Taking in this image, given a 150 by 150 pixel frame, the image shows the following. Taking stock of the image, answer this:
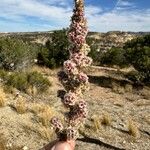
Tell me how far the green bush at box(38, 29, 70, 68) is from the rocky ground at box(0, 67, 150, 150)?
12.5m

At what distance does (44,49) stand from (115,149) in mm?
23510

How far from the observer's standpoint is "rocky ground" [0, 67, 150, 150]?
1338cm

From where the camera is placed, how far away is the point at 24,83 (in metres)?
21.1

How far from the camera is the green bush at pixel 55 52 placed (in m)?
34.7

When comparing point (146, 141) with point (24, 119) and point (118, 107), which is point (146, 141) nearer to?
point (24, 119)

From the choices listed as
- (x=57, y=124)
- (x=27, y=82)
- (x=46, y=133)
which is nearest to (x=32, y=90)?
(x=27, y=82)

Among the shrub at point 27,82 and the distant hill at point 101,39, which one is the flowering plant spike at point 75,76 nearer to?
the shrub at point 27,82

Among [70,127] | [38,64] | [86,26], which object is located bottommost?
[38,64]

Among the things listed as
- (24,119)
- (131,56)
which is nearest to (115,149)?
(24,119)

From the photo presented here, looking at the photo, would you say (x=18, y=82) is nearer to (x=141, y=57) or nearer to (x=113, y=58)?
(x=141, y=57)

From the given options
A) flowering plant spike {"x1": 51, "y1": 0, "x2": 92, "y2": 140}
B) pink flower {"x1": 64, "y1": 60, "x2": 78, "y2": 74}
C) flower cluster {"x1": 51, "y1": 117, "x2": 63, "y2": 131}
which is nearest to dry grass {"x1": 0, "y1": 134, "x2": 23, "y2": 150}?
flower cluster {"x1": 51, "y1": 117, "x2": 63, "y2": 131}

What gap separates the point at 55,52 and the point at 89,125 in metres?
20.5

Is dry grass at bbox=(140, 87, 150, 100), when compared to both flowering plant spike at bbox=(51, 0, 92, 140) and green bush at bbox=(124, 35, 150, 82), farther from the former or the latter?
flowering plant spike at bbox=(51, 0, 92, 140)

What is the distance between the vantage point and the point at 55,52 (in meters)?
35.5
